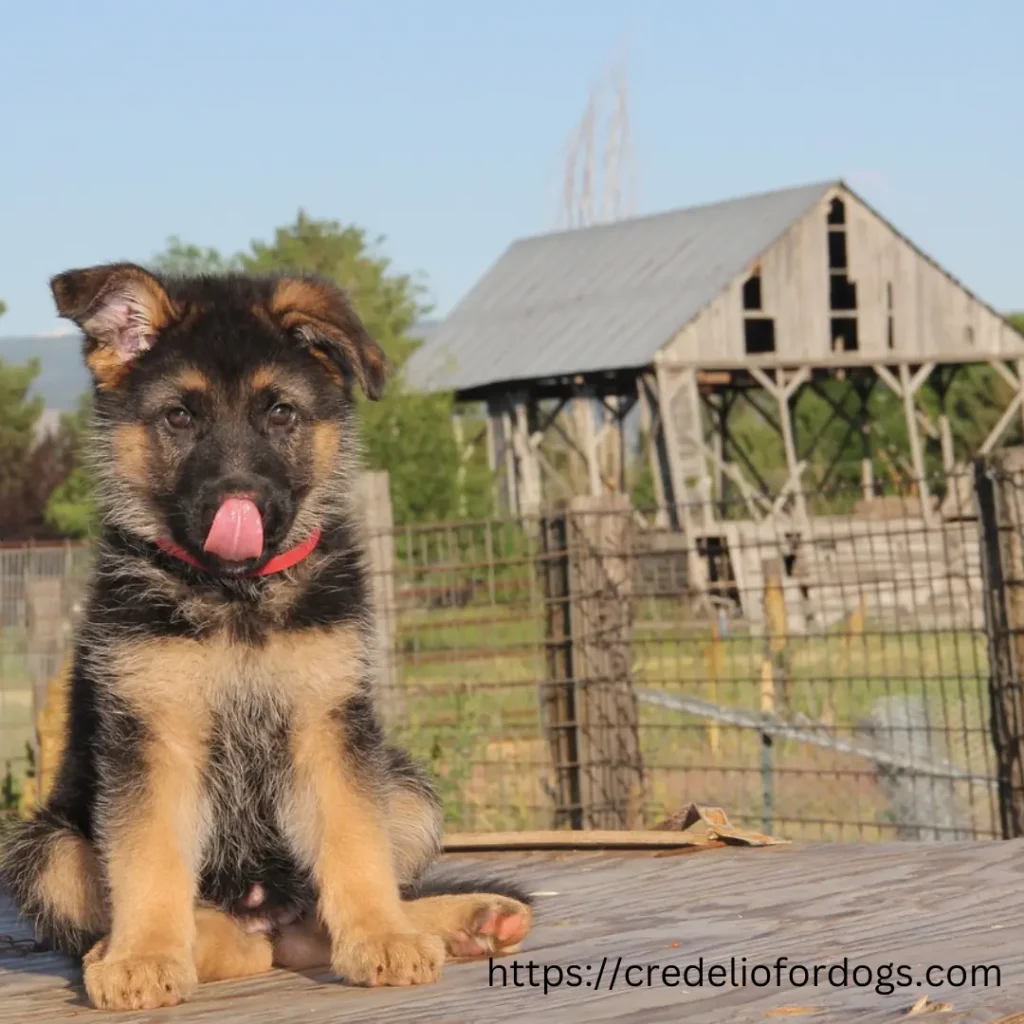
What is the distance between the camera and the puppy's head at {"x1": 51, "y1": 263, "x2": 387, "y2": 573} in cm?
435

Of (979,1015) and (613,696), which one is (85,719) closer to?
(979,1015)

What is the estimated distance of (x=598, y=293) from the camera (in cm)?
3594

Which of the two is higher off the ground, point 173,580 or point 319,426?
point 319,426

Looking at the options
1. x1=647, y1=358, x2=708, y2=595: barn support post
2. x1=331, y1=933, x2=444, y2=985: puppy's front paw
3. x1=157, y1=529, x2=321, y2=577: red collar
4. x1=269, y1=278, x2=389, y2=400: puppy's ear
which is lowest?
x1=331, y1=933, x2=444, y2=985: puppy's front paw

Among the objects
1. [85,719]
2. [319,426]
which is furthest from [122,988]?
[319,426]

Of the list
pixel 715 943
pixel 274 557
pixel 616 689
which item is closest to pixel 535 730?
pixel 616 689

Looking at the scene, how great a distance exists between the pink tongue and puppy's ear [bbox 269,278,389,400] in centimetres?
47

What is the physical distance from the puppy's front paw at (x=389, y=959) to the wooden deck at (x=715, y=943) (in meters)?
0.04

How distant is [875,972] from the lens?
4031mm

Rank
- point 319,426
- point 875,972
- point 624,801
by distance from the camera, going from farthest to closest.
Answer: point 624,801
point 319,426
point 875,972

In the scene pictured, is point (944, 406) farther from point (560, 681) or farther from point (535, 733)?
point (560, 681)

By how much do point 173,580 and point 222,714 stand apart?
15.2 inches

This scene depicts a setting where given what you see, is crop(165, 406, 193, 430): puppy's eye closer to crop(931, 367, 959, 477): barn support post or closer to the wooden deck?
the wooden deck

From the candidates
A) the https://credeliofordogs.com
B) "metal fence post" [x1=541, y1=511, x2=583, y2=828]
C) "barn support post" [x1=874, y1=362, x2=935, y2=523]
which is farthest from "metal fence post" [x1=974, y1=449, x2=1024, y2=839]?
"barn support post" [x1=874, y1=362, x2=935, y2=523]
